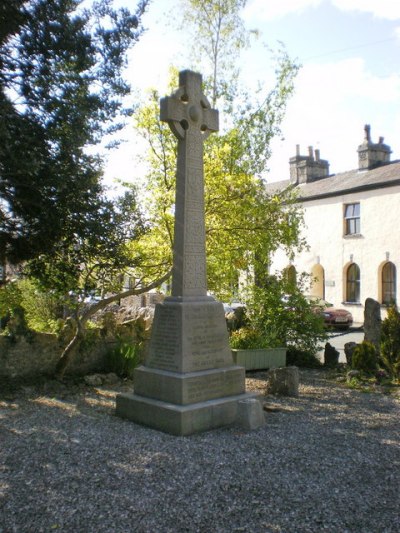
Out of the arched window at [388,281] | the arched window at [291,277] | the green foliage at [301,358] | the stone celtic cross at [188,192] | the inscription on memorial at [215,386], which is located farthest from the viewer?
the arched window at [388,281]

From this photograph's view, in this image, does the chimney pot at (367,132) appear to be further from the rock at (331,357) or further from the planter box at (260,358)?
the planter box at (260,358)

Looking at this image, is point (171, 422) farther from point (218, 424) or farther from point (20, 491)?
point (20, 491)

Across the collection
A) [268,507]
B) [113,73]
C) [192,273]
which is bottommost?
[268,507]

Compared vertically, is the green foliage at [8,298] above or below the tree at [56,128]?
below

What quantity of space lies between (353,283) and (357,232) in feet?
8.72

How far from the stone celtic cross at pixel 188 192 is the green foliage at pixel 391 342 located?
17.2ft

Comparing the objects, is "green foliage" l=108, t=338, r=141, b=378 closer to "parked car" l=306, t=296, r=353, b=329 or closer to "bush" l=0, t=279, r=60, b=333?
"bush" l=0, t=279, r=60, b=333

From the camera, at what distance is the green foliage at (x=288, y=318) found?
12.4 meters

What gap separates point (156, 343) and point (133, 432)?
129 cm

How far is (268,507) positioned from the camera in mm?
4023

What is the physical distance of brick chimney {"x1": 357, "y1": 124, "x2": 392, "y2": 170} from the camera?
26406 millimetres

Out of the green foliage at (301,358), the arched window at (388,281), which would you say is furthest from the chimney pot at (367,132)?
the green foliage at (301,358)

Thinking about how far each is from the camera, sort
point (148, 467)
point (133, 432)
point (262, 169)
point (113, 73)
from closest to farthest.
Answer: point (148, 467) → point (133, 432) → point (113, 73) → point (262, 169)

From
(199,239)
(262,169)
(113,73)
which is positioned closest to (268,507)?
(199,239)
